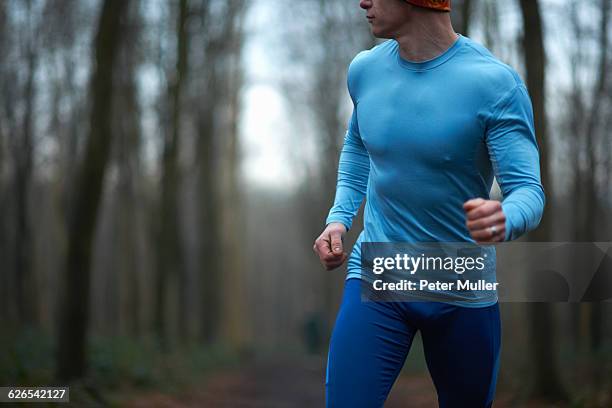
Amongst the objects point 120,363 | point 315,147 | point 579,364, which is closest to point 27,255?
point 120,363

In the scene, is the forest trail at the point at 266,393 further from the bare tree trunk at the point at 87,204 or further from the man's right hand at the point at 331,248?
the man's right hand at the point at 331,248

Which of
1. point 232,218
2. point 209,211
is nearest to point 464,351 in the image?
point 209,211

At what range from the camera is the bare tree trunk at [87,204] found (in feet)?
31.8

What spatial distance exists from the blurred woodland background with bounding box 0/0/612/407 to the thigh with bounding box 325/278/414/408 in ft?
19.9

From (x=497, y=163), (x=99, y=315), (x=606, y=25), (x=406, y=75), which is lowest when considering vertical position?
(x=99, y=315)

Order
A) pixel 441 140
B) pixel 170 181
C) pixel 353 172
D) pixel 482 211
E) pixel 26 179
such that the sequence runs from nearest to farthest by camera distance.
Answer: 1. pixel 482 211
2. pixel 441 140
3. pixel 353 172
4. pixel 170 181
5. pixel 26 179

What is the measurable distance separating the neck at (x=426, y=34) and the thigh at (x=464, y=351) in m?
0.89

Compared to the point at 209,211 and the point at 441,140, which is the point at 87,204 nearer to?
the point at 441,140

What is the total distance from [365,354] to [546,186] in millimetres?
7796

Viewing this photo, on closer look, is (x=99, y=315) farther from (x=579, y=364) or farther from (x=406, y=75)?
(x=406, y=75)

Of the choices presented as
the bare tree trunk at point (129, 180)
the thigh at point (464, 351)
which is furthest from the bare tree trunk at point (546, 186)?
the bare tree trunk at point (129, 180)

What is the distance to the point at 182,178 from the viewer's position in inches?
966

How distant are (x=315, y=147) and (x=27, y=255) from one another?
17.7m

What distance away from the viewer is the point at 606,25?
56.1 feet
